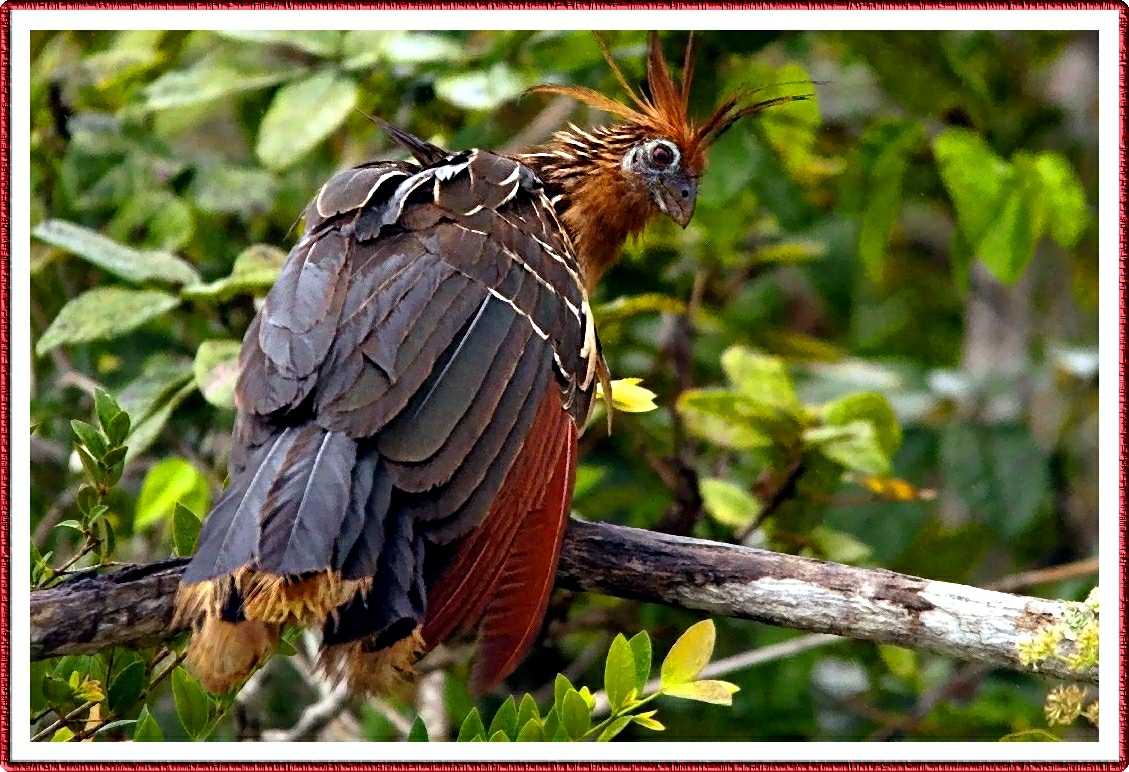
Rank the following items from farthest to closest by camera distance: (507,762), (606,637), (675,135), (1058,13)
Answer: (606,637)
(675,135)
(1058,13)
(507,762)

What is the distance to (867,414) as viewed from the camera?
3.06 meters

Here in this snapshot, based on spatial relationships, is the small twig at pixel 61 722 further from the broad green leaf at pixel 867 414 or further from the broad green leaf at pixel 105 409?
the broad green leaf at pixel 867 414

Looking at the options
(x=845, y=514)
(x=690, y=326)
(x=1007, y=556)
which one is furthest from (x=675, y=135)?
(x=1007, y=556)

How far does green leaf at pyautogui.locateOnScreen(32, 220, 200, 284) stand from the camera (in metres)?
2.98

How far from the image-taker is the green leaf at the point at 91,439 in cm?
216

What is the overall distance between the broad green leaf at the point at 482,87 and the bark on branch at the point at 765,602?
135 cm

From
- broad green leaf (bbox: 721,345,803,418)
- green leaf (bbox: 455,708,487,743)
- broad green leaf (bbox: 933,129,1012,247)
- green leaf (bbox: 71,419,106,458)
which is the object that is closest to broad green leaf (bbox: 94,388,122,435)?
green leaf (bbox: 71,419,106,458)

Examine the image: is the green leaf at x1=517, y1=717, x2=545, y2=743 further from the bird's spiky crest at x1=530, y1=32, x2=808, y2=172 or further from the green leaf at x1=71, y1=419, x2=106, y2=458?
the bird's spiky crest at x1=530, y1=32, x2=808, y2=172

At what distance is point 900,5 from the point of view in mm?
2920

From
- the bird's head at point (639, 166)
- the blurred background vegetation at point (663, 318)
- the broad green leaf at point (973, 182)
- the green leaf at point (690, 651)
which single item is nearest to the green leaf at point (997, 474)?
the blurred background vegetation at point (663, 318)

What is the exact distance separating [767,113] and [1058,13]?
44.4 inches

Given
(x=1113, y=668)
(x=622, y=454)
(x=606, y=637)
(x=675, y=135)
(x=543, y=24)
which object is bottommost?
(x=606, y=637)

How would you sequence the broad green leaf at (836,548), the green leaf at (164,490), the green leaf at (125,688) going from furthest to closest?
1. the broad green leaf at (836,548)
2. the green leaf at (164,490)
3. the green leaf at (125,688)

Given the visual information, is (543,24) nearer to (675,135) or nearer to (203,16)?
(675,135)
